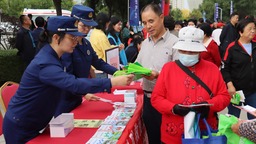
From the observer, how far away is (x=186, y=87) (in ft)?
7.02

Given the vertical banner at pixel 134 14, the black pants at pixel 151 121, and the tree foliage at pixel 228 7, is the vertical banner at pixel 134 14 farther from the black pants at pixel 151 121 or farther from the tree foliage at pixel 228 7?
the tree foliage at pixel 228 7

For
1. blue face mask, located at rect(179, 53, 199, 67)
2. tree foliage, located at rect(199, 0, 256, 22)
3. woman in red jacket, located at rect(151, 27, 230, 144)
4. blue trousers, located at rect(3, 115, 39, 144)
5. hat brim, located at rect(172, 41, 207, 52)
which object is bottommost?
tree foliage, located at rect(199, 0, 256, 22)

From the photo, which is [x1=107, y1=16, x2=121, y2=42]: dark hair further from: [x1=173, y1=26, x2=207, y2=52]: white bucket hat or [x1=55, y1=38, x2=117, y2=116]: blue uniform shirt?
[x1=173, y1=26, x2=207, y2=52]: white bucket hat

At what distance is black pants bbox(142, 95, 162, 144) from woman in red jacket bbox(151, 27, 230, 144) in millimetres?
444

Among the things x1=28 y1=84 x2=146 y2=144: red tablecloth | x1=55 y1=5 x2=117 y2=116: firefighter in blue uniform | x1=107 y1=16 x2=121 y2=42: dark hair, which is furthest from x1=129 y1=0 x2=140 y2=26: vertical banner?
x1=55 y1=5 x2=117 y2=116: firefighter in blue uniform

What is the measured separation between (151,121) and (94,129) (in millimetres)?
703

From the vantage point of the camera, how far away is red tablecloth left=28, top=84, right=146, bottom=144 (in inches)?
78.2

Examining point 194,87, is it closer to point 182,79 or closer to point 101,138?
point 182,79

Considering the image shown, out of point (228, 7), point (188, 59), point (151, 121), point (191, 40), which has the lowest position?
point (228, 7)

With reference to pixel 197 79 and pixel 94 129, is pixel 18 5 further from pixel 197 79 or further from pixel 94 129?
pixel 197 79

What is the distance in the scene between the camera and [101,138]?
1985 millimetres

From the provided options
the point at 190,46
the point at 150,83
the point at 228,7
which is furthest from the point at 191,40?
the point at 228,7

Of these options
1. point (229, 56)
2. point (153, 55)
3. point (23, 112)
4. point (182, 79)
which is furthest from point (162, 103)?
point (229, 56)

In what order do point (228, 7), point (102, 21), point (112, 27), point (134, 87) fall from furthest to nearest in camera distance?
1. point (228, 7)
2. point (112, 27)
3. point (102, 21)
4. point (134, 87)
